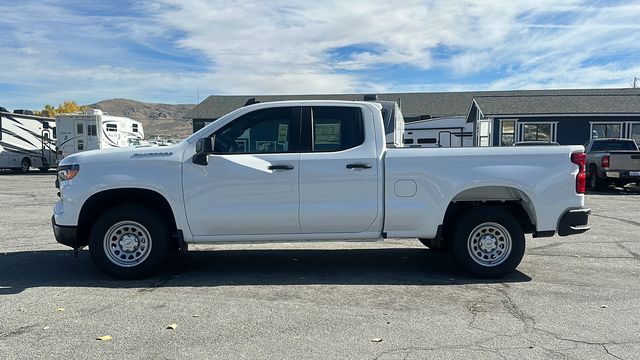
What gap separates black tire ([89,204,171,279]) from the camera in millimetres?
6105

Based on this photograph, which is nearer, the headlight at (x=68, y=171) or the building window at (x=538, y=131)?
the headlight at (x=68, y=171)

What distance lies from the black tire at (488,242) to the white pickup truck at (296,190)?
14mm

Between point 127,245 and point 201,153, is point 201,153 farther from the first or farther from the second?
point 127,245

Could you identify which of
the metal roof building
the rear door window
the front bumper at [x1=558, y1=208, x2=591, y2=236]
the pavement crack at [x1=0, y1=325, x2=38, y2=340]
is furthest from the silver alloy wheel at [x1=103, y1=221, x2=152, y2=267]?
the metal roof building

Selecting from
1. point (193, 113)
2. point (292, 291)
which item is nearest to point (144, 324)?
point (292, 291)

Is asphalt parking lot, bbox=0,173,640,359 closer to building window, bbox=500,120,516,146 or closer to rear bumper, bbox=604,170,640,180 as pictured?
rear bumper, bbox=604,170,640,180

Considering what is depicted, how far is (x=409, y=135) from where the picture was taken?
23.4 m

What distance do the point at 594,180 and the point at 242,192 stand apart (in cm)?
1655

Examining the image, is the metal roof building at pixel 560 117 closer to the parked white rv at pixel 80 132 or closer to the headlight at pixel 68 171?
the parked white rv at pixel 80 132

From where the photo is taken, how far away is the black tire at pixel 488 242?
20.5 feet

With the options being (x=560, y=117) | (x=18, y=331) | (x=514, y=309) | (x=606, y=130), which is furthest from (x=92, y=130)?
(x=606, y=130)

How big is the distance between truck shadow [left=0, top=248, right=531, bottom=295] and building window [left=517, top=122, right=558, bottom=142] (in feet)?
74.2

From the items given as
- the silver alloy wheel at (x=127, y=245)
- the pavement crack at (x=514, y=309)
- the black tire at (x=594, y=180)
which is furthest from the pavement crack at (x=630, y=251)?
the black tire at (x=594, y=180)

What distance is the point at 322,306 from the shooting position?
5.25 meters
